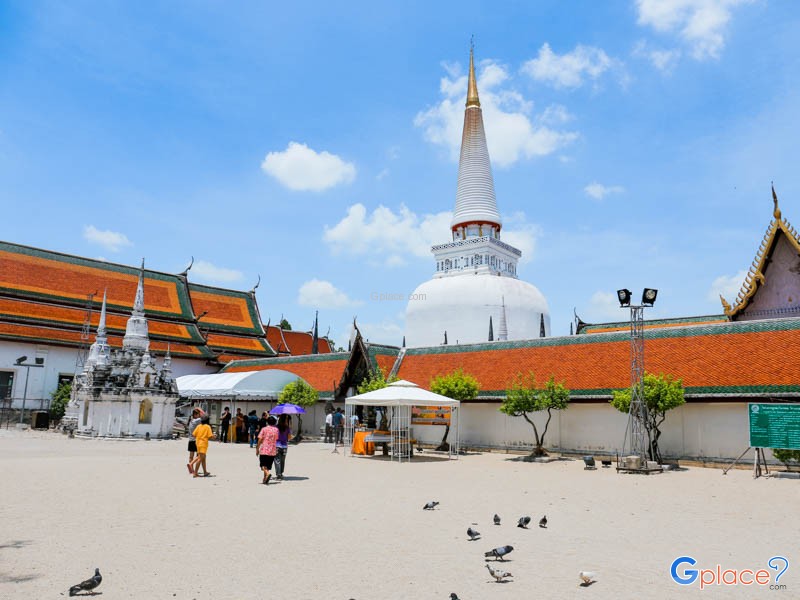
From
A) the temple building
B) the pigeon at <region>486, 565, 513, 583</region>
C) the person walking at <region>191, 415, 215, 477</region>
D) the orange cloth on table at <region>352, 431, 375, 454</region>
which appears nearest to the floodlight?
the orange cloth on table at <region>352, 431, 375, 454</region>

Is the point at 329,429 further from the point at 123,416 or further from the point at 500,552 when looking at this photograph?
the point at 500,552

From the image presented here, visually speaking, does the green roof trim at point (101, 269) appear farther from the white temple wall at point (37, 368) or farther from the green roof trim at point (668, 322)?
the green roof trim at point (668, 322)

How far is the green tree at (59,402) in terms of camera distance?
3778cm

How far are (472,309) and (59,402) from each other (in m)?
32.7

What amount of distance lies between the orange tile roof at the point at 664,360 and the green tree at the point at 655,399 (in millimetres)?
1221

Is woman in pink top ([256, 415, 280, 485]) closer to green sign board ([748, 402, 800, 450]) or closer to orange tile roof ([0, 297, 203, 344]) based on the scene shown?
green sign board ([748, 402, 800, 450])

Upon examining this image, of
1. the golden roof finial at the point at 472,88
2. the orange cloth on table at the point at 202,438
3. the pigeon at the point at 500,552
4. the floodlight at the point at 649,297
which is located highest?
the golden roof finial at the point at 472,88

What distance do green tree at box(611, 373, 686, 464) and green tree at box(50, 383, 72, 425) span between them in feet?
104

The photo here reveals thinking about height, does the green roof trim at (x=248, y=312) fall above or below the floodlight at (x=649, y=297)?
above

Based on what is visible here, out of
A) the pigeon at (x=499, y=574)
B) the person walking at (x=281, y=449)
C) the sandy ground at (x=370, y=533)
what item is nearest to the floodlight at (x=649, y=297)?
the sandy ground at (x=370, y=533)

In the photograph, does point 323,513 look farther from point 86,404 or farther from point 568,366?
point 86,404

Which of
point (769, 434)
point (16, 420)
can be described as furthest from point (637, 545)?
point (16, 420)

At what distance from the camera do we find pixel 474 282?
5744 centimetres

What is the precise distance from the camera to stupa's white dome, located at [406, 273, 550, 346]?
2210 inches
